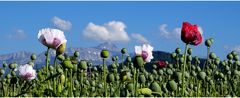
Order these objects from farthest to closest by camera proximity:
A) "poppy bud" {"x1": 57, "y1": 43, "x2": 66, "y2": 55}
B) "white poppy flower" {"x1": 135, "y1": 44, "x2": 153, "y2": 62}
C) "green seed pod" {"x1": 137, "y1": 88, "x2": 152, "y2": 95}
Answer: "white poppy flower" {"x1": 135, "y1": 44, "x2": 153, "y2": 62} < "poppy bud" {"x1": 57, "y1": 43, "x2": 66, "y2": 55} < "green seed pod" {"x1": 137, "y1": 88, "x2": 152, "y2": 95}

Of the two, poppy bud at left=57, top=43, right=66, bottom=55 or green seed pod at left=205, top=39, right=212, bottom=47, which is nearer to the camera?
poppy bud at left=57, top=43, right=66, bottom=55

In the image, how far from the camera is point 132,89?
358 centimetres

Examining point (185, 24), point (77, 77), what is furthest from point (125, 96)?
point (77, 77)

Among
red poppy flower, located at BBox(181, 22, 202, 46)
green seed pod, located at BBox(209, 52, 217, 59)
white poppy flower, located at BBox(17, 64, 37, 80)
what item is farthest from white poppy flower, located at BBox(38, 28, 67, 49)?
green seed pod, located at BBox(209, 52, 217, 59)

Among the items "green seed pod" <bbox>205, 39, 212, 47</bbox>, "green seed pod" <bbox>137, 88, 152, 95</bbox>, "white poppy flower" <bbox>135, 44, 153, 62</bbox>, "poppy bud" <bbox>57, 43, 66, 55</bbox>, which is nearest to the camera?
"green seed pod" <bbox>137, 88, 152, 95</bbox>

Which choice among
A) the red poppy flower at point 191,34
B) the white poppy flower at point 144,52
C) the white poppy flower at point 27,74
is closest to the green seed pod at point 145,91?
the red poppy flower at point 191,34

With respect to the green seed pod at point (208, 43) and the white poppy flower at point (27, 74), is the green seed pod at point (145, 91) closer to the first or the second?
the white poppy flower at point (27, 74)

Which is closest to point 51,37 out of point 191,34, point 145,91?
point 145,91

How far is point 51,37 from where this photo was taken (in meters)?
3.81

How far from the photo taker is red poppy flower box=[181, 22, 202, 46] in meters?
4.04

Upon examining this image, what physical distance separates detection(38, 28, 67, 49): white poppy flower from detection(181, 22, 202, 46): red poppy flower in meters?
0.88

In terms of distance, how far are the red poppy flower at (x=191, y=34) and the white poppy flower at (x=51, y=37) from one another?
2.90ft

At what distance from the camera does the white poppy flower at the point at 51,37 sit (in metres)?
3.77

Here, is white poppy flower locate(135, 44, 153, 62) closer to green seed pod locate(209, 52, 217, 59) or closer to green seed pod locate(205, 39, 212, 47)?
green seed pod locate(205, 39, 212, 47)
